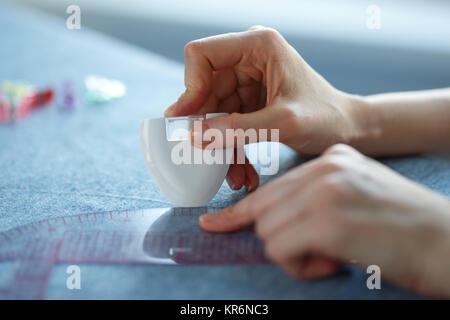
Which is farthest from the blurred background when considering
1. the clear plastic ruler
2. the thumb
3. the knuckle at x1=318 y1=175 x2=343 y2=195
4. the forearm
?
the knuckle at x1=318 y1=175 x2=343 y2=195

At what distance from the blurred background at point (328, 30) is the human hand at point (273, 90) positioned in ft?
6.09

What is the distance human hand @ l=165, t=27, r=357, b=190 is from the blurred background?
1857mm

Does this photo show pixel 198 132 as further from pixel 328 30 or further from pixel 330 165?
pixel 328 30

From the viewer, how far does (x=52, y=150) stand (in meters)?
0.94

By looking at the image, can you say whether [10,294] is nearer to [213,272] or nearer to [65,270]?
[65,270]

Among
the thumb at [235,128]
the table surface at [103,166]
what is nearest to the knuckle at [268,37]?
the thumb at [235,128]

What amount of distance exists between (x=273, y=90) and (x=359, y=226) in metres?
0.34

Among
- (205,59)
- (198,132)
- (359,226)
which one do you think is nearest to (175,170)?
(198,132)

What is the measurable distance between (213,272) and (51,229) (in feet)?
0.78

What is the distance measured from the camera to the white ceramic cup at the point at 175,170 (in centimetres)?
64

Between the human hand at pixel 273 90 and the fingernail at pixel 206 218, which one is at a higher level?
the human hand at pixel 273 90

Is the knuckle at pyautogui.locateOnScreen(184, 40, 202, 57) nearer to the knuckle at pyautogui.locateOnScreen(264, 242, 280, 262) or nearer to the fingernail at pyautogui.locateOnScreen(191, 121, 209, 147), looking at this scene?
the fingernail at pyautogui.locateOnScreen(191, 121, 209, 147)

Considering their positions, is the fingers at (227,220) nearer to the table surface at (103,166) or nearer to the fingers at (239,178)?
the table surface at (103,166)

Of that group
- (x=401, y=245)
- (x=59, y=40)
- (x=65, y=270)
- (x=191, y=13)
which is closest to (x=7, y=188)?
(x=65, y=270)
